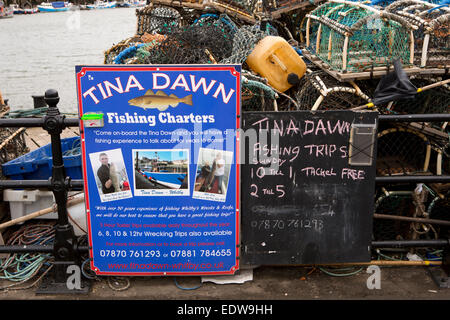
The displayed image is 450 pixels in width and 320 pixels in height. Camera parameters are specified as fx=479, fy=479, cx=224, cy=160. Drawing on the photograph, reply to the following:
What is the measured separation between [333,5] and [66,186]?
4.09m

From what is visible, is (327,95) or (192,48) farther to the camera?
(192,48)

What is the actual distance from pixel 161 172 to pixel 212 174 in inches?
15.1

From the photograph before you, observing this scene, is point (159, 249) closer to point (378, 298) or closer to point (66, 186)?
point (66, 186)

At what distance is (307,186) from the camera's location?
373 centimetres

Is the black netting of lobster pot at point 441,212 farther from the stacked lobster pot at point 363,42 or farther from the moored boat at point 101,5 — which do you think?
the moored boat at point 101,5

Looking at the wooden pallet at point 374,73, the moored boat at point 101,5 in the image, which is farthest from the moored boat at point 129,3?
the wooden pallet at point 374,73

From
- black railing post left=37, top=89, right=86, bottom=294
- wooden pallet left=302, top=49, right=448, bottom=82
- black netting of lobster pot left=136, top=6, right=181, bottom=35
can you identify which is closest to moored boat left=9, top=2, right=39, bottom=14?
black netting of lobster pot left=136, top=6, right=181, bottom=35

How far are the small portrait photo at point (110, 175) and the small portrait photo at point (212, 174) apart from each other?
54 cm

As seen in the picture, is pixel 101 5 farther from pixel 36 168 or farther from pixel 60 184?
pixel 60 184

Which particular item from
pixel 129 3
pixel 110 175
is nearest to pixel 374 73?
pixel 110 175

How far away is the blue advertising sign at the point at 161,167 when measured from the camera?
11.5 ft

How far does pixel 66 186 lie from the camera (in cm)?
370

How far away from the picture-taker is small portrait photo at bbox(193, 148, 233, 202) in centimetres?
361
